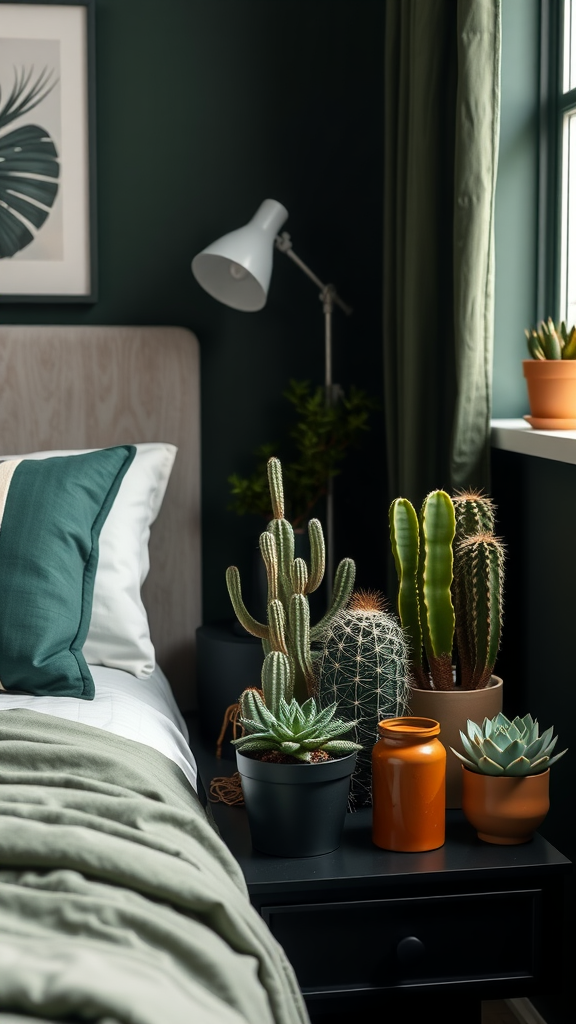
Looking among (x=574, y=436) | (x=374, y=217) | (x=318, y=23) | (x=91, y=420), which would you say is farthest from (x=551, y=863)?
(x=318, y=23)

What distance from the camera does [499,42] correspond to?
73.8 inches

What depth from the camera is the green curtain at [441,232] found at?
6.21 ft

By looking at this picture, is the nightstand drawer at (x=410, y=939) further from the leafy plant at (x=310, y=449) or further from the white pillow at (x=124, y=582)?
the leafy plant at (x=310, y=449)

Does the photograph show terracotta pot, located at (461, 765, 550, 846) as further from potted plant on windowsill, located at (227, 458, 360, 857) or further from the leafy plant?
the leafy plant

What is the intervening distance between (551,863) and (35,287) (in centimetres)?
179

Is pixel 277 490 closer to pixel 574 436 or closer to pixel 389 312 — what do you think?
pixel 574 436

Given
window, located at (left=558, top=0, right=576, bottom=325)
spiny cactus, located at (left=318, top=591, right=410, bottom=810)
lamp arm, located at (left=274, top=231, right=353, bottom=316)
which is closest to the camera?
spiny cactus, located at (left=318, top=591, right=410, bottom=810)

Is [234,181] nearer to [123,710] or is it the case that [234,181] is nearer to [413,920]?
[123,710]

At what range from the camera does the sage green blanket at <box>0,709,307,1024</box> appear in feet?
2.97

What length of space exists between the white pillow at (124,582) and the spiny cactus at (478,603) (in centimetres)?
70

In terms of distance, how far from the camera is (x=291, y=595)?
1753 millimetres

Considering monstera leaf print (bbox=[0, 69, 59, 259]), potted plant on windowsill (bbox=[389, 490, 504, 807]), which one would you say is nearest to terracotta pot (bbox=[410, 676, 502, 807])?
potted plant on windowsill (bbox=[389, 490, 504, 807])

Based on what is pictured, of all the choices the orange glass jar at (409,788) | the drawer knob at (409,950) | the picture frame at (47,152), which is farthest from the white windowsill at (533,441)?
the picture frame at (47,152)

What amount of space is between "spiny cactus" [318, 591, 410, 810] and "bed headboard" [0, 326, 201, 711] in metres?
0.98
